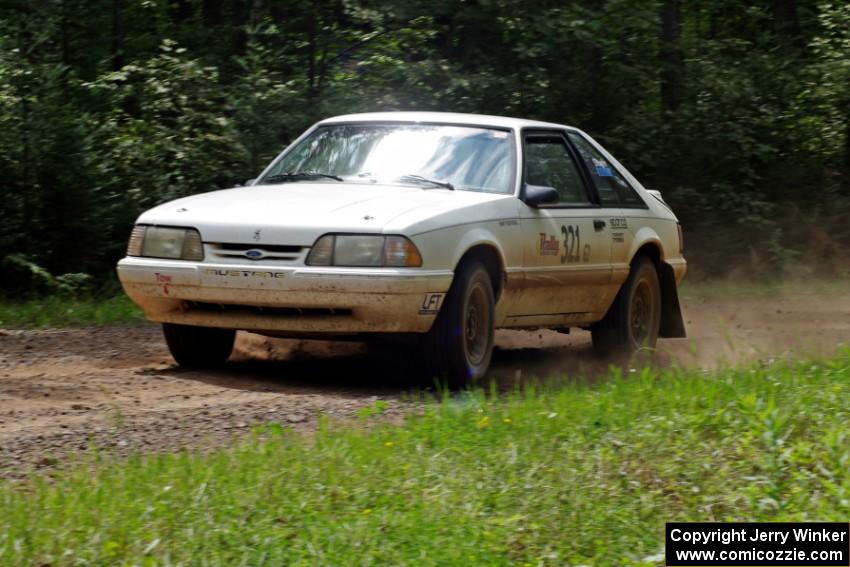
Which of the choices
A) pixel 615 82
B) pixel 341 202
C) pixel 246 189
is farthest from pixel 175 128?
pixel 341 202

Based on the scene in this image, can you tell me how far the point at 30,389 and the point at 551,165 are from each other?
12.0 ft

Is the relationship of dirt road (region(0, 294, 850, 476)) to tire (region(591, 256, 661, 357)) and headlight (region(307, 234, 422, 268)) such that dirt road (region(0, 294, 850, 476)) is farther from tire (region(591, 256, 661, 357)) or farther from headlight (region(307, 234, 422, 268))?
headlight (region(307, 234, 422, 268))

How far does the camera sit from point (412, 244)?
7273 millimetres

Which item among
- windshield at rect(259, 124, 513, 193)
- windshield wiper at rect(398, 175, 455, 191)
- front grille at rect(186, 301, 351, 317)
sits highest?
windshield at rect(259, 124, 513, 193)

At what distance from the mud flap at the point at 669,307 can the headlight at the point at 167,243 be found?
385cm

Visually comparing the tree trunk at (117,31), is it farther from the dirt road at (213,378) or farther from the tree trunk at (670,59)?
the dirt road at (213,378)

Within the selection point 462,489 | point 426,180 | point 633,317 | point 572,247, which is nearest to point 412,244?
point 426,180

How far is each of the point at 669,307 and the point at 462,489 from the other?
17.8 feet

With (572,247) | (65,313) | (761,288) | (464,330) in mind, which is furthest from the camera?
(761,288)

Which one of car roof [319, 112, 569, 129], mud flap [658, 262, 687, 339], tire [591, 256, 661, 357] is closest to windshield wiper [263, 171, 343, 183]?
car roof [319, 112, 569, 129]

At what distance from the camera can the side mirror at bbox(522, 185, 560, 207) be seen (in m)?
8.35

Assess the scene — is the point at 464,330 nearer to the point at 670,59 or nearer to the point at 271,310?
the point at 271,310

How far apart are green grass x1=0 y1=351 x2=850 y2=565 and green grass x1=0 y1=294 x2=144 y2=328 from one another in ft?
17.7

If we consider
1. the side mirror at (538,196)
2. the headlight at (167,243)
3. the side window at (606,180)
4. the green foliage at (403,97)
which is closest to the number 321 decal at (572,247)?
the side mirror at (538,196)
